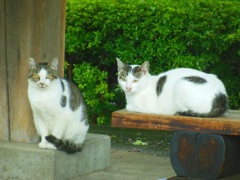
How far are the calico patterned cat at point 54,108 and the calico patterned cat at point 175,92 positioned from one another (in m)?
0.49

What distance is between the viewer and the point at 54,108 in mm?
5773

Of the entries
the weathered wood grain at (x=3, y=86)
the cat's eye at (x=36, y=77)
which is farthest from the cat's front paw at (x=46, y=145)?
the cat's eye at (x=36, y=77)

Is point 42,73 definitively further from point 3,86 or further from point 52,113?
point 3,86

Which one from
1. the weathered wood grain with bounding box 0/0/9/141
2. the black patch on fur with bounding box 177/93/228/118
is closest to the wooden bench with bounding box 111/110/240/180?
the black patch on fur with bounding box 177/93/228/118

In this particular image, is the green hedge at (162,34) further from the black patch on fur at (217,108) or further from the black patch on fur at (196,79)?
the black patch on fur at (217,108)

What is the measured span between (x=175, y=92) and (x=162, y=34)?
2.63 m

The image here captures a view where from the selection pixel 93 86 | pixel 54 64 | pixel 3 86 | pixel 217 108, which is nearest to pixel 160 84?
pixel 217 108

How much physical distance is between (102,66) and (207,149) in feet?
13.9

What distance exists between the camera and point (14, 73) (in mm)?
6156

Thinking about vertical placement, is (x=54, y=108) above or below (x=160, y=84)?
below

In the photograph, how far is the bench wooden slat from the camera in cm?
477

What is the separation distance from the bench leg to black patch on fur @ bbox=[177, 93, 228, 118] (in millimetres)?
299

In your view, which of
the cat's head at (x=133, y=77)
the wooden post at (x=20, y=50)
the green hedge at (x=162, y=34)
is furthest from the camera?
Result: the green hedge at (x=162, y=34)

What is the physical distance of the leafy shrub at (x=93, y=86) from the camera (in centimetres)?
862
